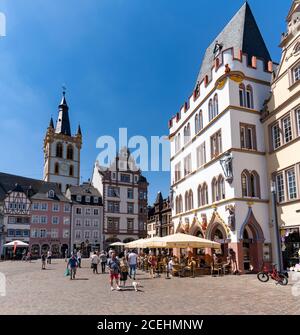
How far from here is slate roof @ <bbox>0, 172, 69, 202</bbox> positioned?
6912 cm

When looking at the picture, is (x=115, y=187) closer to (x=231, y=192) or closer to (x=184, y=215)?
(x=184, y=215)

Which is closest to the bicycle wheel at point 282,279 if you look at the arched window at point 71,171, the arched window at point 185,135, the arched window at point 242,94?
the arched window at point 242,94

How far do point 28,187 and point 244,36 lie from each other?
5446cm

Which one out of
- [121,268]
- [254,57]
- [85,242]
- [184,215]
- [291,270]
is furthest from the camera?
[85,242]

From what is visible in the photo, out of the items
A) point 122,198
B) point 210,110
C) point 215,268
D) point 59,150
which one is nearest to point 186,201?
point 210,110

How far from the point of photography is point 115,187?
75.5 meters

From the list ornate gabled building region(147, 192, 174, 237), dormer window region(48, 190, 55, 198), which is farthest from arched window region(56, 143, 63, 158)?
ornate gabled building region(147, 192, 174, 237)

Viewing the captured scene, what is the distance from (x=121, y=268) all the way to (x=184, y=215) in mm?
19189

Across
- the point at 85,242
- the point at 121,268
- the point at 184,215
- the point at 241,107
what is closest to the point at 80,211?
the point at 85,242

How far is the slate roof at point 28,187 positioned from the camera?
227 ft

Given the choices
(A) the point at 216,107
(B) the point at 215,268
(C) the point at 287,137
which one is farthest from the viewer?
(A) the point at 216,107

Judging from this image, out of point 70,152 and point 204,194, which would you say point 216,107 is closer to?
point 204,194

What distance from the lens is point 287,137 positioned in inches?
999

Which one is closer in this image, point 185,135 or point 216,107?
point 216,107
